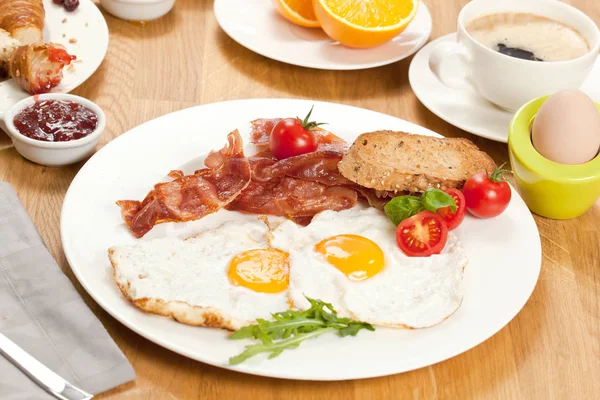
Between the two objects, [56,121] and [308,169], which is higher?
[56,121]

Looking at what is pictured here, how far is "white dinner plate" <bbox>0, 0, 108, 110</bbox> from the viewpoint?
402 centimetres

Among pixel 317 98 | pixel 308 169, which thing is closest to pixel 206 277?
pixel 308 169

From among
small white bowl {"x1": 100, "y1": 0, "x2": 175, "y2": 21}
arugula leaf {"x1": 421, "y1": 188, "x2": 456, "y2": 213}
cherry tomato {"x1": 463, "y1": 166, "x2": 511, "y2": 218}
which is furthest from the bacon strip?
small white bowl {"x1": 100, "y1": 0, "x2": 175, "y2": 21}

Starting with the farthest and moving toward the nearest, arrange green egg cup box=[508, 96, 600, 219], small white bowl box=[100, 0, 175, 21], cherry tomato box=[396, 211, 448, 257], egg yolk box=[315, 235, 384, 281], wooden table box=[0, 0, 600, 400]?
small white bowl box=[100, 0, 175, 21]
green egg cup box=[508, 96, 600, 219]
cherry tomato box=[396, 211, 448, 257]
egg yolk box=[315, 235, 384, 281]
wooden table box=[0, 0, 600, 400]

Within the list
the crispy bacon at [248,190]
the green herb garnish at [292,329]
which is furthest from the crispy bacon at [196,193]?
the green herb garnish at [292,329]

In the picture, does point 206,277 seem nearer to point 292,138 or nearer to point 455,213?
point 292,138

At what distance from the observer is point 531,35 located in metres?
4.27

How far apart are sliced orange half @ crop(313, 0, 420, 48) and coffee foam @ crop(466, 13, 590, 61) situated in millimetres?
423

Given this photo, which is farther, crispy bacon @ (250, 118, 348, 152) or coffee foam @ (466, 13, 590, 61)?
coffee foam @ (466, 13, 590, 61)

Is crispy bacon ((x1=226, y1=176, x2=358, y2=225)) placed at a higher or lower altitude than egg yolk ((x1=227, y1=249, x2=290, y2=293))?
lower

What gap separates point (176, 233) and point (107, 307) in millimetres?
611

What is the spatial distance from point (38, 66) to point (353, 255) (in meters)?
1.94

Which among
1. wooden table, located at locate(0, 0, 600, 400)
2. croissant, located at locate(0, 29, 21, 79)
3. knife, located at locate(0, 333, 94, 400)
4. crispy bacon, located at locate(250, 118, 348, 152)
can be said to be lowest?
wooden table, located at locate(0, 0, 600, 400)

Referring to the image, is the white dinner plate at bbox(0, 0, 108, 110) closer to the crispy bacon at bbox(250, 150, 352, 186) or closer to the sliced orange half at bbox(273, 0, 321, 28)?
the sliced orange half at bbox(273, 0, 321, 28)
